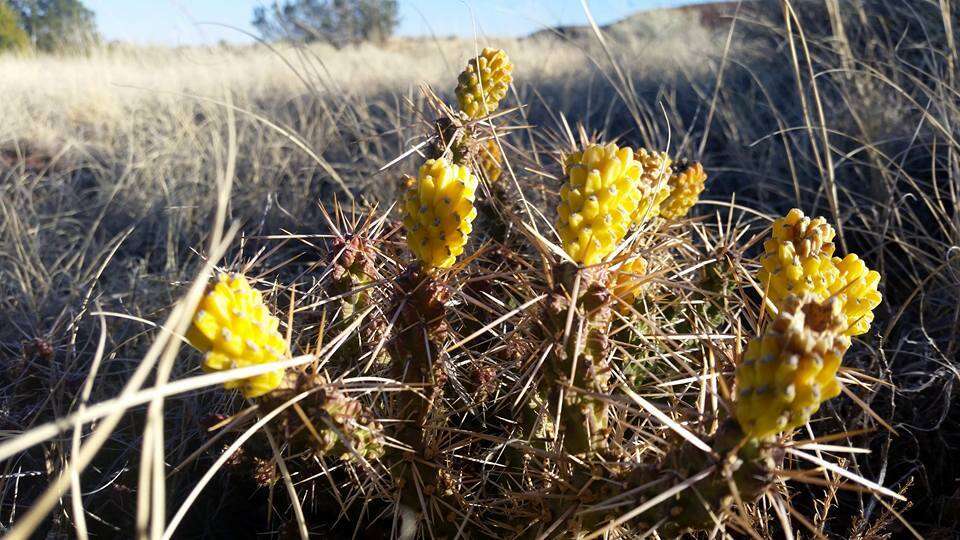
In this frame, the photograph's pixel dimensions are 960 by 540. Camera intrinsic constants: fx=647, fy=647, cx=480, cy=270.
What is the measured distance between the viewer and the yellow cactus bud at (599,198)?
945 mm

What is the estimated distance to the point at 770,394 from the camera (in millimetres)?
743

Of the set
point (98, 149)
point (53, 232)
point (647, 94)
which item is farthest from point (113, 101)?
point (647, 94)

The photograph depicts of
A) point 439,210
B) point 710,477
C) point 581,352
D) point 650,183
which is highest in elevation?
point 439,210

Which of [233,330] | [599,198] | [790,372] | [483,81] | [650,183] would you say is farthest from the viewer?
[483,81]

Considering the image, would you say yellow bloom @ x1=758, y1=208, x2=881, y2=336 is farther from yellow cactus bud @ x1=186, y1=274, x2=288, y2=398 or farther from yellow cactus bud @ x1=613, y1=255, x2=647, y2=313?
yellow cactus bud @ x1=186, y1=274, x2=288, y2=398

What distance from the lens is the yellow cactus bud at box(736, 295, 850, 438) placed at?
0.72m

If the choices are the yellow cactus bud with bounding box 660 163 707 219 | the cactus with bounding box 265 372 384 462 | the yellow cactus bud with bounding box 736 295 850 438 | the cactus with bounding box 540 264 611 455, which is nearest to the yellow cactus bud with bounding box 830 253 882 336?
the yellow cactus bud with bounding box 736 295 850 438

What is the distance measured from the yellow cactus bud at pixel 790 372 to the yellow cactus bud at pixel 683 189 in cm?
81

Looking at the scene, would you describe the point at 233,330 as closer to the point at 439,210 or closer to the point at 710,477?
the point at 439,210

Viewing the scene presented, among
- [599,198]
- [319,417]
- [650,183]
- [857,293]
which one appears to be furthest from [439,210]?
[857,293]

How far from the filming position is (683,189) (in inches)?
61.6

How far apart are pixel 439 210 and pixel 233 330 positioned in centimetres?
38

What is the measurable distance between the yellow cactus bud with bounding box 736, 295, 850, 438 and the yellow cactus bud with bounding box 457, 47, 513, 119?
0.92 m

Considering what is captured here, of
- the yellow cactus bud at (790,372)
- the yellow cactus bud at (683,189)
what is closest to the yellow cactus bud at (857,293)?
the yellow cactus bud at (790,372)
